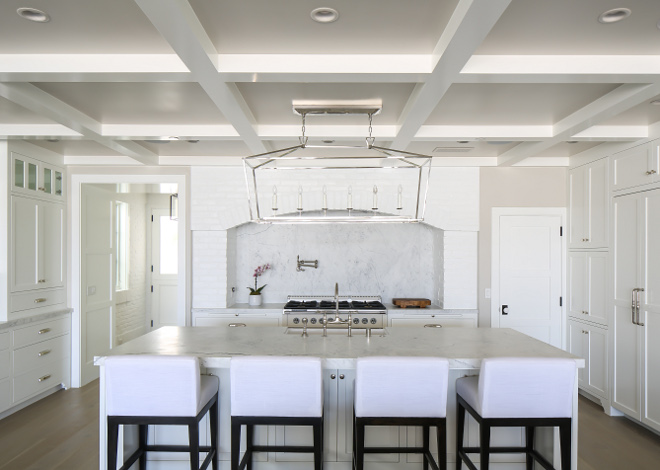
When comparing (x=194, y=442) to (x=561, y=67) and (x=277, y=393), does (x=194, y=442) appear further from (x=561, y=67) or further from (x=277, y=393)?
(x=561, y=67)

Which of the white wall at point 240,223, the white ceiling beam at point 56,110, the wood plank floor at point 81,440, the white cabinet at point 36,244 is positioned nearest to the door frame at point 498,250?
the white wall at point 240,223

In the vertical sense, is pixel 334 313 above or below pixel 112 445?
above

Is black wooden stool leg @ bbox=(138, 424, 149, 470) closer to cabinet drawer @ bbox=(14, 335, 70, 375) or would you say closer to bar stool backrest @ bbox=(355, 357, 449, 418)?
bar stool backrest @ bbox=(355, 357, 449, 418)

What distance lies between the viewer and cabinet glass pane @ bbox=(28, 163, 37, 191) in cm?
431

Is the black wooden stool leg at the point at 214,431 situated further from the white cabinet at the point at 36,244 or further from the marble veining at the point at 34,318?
the white cabinet at the point at 36,244

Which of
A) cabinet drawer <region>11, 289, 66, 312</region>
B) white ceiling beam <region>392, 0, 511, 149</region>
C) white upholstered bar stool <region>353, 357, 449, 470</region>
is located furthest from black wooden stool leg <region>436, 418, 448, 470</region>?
cabinet drawer <region>11, 289, 66, 312</region>

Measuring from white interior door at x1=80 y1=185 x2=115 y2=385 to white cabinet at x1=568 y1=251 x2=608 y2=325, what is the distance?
534 centimetres

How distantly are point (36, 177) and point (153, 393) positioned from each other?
10.7 feet

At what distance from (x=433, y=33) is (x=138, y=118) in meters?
2.51

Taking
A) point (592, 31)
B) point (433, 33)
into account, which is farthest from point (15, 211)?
point (592, 31)

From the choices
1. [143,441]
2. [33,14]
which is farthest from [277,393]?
[33,14]

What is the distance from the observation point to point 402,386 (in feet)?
7.50

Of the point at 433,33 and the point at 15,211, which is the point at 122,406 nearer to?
the point at 433,33

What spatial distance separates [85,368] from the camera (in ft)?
16.2
